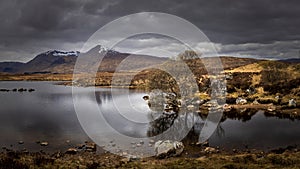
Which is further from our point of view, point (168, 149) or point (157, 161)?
point (168, 149)

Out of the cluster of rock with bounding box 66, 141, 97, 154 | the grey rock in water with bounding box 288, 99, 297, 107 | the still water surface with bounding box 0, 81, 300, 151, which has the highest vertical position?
the grey rock in water with bounding box 288, 99, 297, 107

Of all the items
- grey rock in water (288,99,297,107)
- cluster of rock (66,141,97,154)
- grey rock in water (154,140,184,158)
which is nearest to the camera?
grey rock in water (154,140,184,158)

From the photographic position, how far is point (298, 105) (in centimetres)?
5412

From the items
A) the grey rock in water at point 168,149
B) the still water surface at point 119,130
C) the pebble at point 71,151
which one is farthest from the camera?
the still water surface at point 119,130

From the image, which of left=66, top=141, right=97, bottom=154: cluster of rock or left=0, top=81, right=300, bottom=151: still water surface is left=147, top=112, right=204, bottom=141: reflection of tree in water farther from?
left=66, top=141, right=97, bottom=154: cluster of rock

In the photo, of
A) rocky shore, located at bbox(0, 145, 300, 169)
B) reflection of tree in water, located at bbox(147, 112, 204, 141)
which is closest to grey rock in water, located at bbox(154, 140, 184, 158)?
rocky shore, located at bbox(0, 145, 300, 169)

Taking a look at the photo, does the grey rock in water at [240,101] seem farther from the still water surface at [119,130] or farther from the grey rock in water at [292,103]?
the still water surface at [119,130]

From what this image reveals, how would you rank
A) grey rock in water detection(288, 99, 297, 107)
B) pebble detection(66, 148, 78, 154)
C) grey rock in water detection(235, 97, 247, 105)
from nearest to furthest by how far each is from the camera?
pebble detection(66, 148, 78, 154) < grey rock in water detection(288, 99, 297, 107) < grey rock in water detection(235, 97, 247, 105)

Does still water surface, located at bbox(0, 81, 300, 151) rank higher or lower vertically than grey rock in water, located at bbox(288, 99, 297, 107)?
lower

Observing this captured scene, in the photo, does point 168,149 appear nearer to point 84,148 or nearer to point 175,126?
point 84,148

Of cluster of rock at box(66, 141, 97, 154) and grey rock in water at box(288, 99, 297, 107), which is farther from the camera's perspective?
grey rock in water at box(288, 99, 297, 107)

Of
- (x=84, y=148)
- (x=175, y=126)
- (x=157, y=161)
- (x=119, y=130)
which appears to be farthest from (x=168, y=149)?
(x=175, y=126)

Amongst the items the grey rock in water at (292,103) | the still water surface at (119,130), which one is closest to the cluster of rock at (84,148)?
the still water surface at (119,130)

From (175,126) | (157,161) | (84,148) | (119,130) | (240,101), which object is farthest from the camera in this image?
(240,101)
